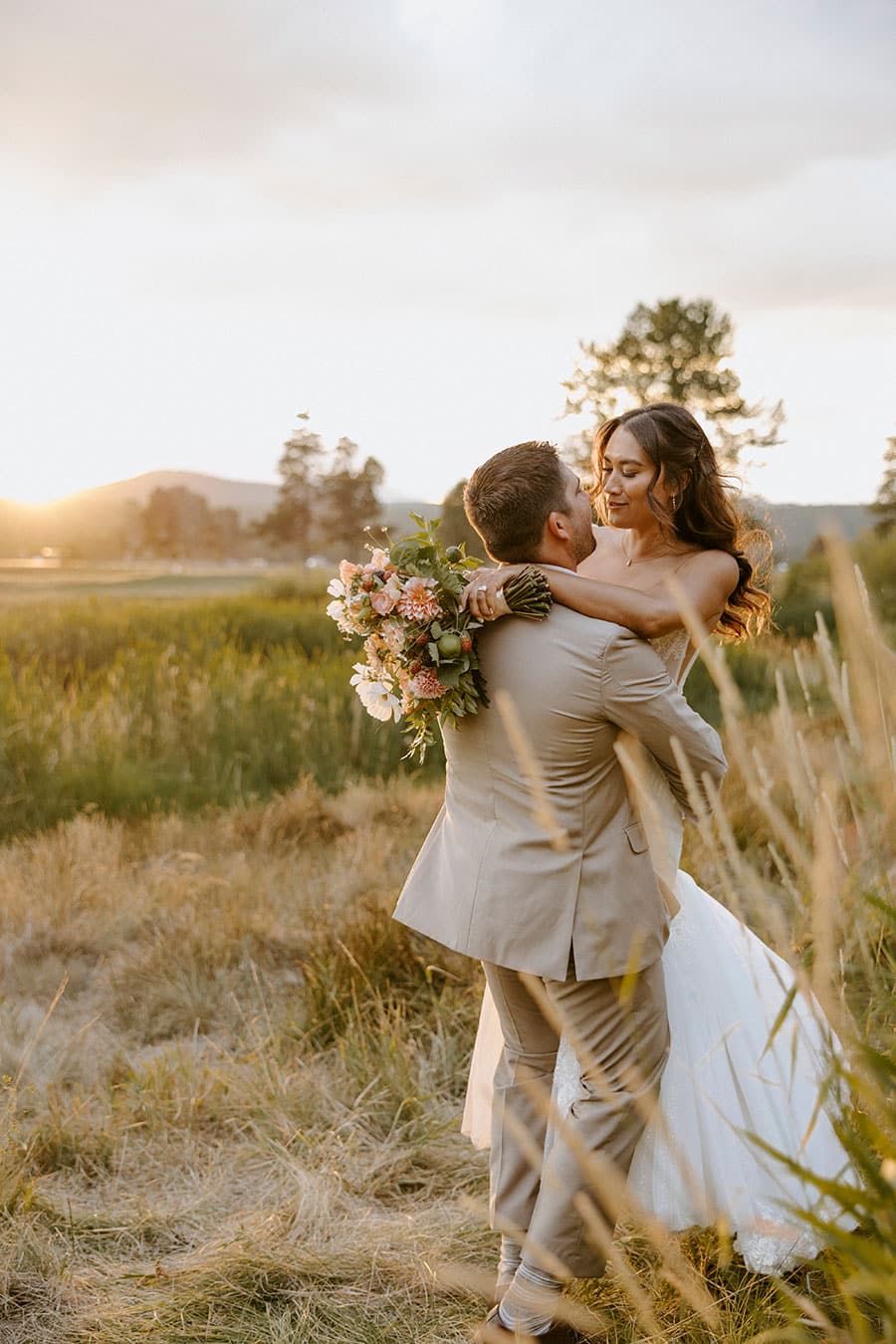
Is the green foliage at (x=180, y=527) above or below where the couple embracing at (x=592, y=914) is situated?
above

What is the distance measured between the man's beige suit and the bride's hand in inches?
3.3

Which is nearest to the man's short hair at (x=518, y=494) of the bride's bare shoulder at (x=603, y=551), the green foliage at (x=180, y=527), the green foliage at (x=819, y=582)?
the bride's bare shoulder at (x=603, y=551)

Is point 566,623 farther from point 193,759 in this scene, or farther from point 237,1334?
point 193,759

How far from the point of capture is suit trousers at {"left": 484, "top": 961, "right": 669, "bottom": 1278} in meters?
2.59

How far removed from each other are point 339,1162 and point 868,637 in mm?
2970

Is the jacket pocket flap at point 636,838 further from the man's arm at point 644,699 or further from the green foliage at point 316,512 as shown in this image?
the green foliage at point 316,512

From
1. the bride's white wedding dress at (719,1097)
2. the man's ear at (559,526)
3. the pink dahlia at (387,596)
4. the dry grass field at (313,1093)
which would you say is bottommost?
the dry grass field at (313,1093)

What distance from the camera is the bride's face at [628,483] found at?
311 cm

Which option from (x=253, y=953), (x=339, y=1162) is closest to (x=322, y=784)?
(x=253, y=953)

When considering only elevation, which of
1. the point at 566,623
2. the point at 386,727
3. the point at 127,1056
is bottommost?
the point at 127,1056

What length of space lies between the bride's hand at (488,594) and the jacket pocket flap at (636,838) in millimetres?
579

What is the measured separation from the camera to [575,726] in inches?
97.5

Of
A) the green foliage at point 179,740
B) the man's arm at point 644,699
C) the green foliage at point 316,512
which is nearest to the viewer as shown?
the man's arm at point 644,699

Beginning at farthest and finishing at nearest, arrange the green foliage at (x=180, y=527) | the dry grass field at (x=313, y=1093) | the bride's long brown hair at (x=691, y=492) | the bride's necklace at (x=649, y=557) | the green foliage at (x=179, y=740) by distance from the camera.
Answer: the green foliage at (x=180, y=527), the green foliage at (x=179, y=740), the bride's necklace at (x=649, y=557), the bride's long brown hair at (x=691, y=492), the dry grass field at (x=313, y=1093)
